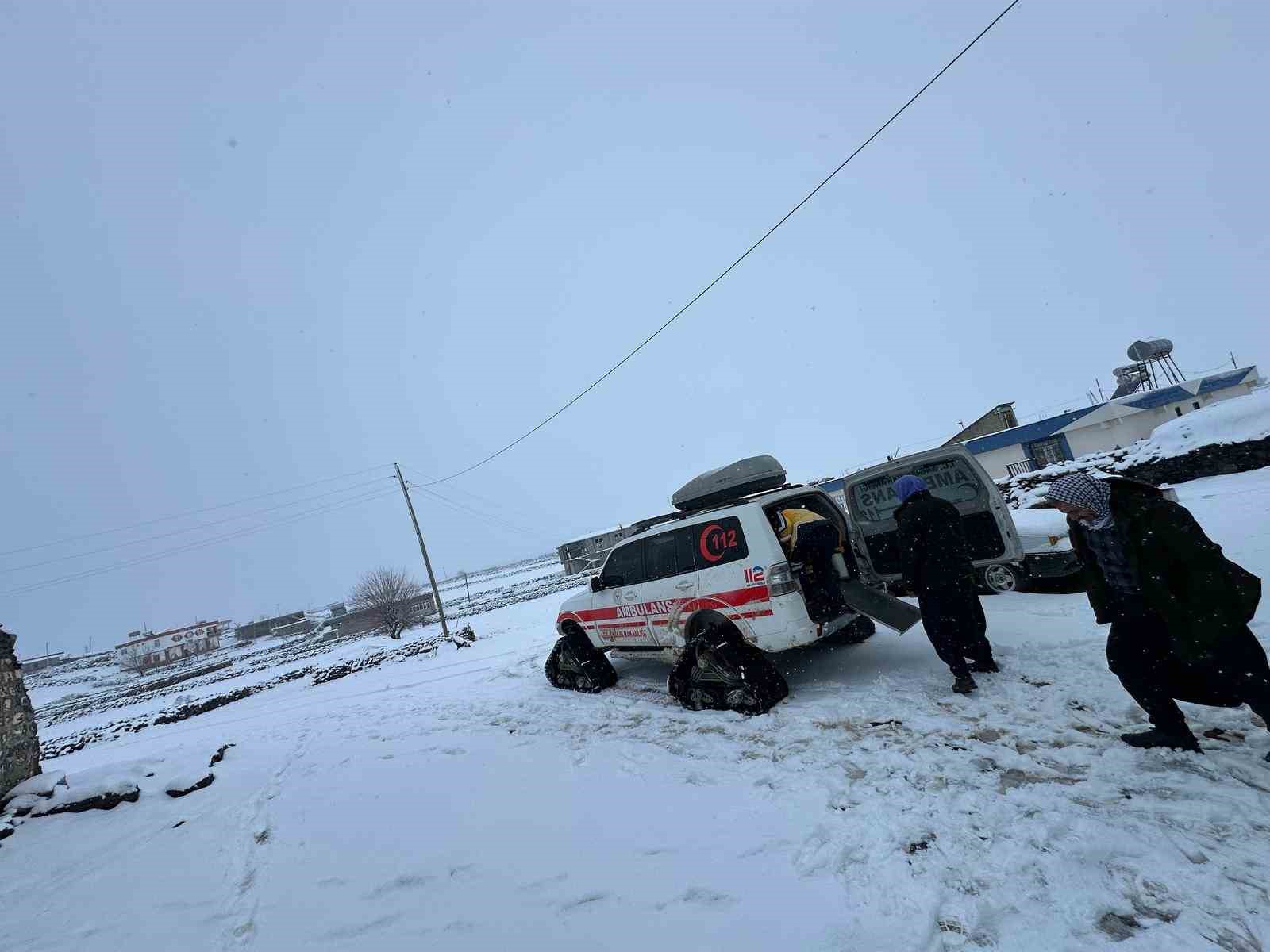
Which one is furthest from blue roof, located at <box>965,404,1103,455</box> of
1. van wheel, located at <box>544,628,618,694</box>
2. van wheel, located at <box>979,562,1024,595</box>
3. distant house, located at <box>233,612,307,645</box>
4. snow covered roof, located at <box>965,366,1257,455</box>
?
distant house, located at <box>233,612,307,645</box>

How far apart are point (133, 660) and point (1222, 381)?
105 meters

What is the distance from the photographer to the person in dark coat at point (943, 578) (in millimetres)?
4797

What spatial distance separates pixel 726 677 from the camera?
538 cm

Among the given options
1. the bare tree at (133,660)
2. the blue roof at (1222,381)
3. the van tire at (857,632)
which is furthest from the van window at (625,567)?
the bare tree at (133,660)

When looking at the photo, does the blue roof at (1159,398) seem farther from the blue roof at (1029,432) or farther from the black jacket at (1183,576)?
the black jacket at (1183,576)

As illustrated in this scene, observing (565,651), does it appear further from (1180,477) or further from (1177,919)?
(1180,477)

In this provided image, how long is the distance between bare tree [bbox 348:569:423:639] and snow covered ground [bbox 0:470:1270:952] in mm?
29586

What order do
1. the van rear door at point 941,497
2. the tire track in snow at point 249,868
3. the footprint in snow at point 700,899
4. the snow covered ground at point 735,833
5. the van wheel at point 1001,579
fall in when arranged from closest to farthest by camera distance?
the snow covered ground at point 735,833 → the footprint in snow at point 700,899 → the tire track in snow at point 249,868 → the van rear door at point 941,497 → the van wheel at point 1001,579

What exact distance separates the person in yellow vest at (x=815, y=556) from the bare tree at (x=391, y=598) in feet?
106

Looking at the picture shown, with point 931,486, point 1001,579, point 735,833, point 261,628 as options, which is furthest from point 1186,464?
point 261,628

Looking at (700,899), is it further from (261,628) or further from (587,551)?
(261,628)

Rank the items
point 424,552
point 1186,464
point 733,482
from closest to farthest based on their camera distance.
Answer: point 733,482
point 1186,464
point 424,552

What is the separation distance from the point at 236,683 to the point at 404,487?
1571 centimetres

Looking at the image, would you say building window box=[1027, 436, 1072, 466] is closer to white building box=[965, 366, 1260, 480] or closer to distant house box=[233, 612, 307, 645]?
white building box=[965, 366, 1260, 480]
